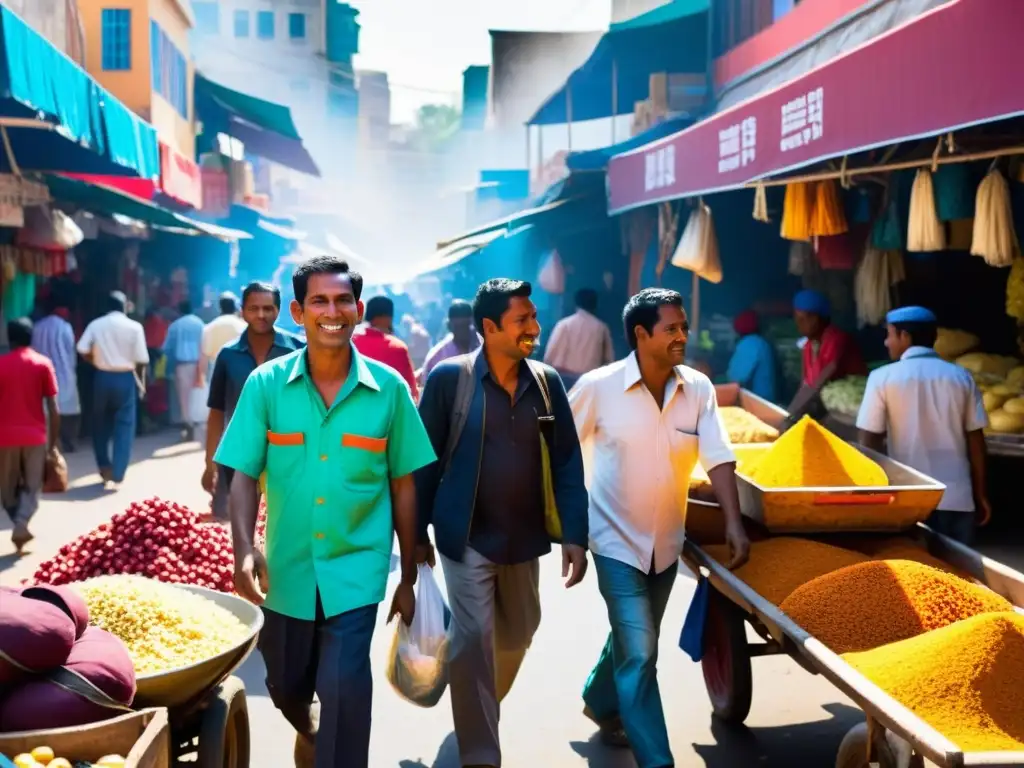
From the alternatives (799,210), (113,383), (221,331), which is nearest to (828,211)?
(799,210)

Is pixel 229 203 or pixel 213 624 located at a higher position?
pixel 229 203

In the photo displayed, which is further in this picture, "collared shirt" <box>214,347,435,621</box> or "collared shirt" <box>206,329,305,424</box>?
"collared shirt" <box>206,329,305,424</box>

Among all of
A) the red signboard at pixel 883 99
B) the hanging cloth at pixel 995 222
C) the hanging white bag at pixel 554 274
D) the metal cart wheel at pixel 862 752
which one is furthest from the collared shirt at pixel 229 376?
the hanging white bag at pixel 554 274

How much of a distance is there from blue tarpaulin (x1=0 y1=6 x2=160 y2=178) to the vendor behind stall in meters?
5.70

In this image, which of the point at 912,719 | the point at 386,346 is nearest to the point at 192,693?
the point at 912,719

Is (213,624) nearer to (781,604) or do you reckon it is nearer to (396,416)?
(396,416)

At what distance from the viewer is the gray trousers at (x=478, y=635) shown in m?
4.47

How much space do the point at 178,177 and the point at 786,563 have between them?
14548 mm

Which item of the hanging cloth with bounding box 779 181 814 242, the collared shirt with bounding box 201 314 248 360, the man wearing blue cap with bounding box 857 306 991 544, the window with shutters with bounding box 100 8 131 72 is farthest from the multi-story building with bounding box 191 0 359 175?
the man wearing blue cap with bounding box 857 306 991 544

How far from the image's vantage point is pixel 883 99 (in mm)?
6758

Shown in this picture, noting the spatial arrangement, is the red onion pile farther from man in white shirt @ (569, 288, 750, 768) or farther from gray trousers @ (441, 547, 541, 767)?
man in white shirt @ (569, 288, 750, 768)

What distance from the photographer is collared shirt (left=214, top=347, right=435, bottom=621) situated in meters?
3.83

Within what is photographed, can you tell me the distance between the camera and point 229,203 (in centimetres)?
2720

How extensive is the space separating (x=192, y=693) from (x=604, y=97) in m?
22.4
